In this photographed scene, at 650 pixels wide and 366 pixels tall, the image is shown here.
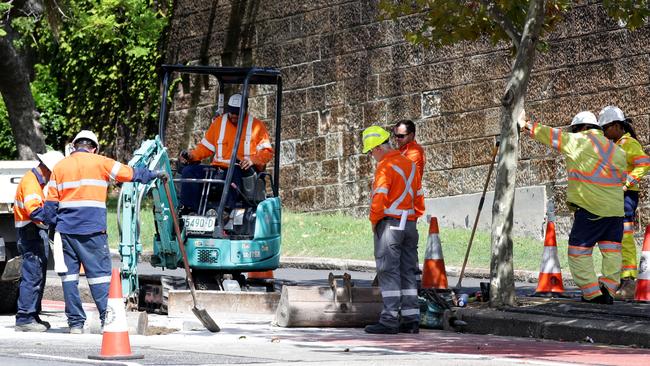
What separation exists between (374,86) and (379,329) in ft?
34.2

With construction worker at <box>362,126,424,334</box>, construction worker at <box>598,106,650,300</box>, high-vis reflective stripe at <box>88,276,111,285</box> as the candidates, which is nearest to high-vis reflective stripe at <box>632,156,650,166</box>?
construction worker at <box>598,106,650,300</box>

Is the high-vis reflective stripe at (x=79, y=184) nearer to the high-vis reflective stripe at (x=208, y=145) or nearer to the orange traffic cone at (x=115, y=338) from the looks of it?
the orange traffic cone at (x=115, y=338)

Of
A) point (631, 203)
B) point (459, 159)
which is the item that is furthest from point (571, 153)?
point (459, 159)

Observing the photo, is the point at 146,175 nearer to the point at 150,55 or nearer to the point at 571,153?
the point at 571,153

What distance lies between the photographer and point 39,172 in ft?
43.7

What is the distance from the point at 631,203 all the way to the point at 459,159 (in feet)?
20.9

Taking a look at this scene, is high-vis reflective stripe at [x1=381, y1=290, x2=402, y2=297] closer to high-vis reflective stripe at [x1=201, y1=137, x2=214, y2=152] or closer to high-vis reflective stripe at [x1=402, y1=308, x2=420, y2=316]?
high-vis reflective stripe at [x1=402, y1=308, x2=420, y2=316]

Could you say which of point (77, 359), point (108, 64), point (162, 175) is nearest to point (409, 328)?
point (162, 175)

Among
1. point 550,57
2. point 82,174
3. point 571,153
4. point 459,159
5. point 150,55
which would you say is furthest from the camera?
point 150,55

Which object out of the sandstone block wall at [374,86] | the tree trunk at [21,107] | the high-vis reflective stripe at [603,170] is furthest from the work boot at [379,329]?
the tree trunk at [21,107]

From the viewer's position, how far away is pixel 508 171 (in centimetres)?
1360

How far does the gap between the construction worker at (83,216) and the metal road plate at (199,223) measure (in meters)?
2.09

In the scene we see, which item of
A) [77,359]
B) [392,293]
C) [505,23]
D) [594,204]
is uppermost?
[505,23]

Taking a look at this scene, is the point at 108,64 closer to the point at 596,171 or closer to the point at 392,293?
the point at 596,171
